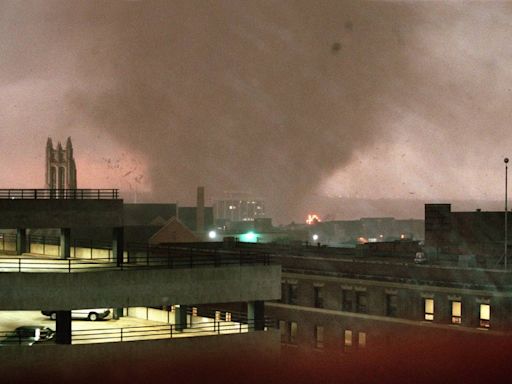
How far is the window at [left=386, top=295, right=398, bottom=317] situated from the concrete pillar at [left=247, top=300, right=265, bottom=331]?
18.3 meters

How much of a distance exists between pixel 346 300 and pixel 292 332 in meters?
5.63

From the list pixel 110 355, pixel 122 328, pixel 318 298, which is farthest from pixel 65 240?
pixel 318 298

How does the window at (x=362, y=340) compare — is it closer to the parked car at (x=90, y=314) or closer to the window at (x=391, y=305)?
the window at (x=391, y=305)

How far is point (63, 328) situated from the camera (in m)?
38.7

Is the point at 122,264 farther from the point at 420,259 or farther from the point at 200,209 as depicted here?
the point at 200,209

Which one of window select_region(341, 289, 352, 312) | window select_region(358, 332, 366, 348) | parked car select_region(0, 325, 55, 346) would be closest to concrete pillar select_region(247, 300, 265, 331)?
parked car select_region(0, 325, 55, 346)

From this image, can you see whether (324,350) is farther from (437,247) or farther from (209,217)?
(209,217)

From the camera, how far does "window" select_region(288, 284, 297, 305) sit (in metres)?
66.1

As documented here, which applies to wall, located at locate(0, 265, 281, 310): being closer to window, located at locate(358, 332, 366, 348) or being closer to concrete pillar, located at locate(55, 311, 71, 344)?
concrete pillar, located at locate(55, 311, 71, 344)

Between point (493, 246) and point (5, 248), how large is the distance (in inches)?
1587

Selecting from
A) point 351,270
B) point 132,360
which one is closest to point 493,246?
point 351,270

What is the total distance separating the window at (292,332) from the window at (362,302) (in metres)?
5.87

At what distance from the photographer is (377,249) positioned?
7444 cm

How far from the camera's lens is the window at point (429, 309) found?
185ft
